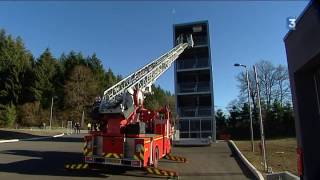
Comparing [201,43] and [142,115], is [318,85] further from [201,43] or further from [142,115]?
[201,43]

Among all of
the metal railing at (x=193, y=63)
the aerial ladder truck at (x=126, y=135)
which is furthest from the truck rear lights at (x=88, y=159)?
the metal railing at (x=193, y=63)

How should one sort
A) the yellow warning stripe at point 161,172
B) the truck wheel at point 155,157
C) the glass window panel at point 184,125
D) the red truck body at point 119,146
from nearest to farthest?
the yellow warning stripe at point 161,172, the red truck body at point 119,146, the truck wheel at point 155,157, the glass window panel at point 184,125

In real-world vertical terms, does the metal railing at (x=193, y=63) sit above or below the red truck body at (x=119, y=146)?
above

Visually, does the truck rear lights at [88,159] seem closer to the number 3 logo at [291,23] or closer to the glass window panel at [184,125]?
the number 3 logo at [291,23]

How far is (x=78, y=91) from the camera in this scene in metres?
82.2

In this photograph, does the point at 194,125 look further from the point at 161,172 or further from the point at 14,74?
the point at 14,74

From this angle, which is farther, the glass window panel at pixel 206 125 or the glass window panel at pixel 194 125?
the glass window panel at pixel 194 125

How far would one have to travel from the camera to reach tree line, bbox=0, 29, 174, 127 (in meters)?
79.8

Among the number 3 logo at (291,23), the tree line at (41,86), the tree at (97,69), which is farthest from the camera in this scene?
the tree at (97,69)

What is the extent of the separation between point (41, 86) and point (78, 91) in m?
9.01

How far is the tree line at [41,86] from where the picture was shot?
7975 centimetres

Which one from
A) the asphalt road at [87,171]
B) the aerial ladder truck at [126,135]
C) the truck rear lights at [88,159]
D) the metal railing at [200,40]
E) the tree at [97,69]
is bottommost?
the asphalt road at [87,171]

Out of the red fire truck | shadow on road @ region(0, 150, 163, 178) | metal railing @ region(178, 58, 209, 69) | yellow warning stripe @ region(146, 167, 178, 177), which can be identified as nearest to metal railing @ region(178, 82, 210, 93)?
metal railing @ region(178, 58, 209, 69)

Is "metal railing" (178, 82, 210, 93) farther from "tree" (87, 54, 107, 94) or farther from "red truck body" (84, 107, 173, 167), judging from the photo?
"tree" (87, 54, 107, 94)
